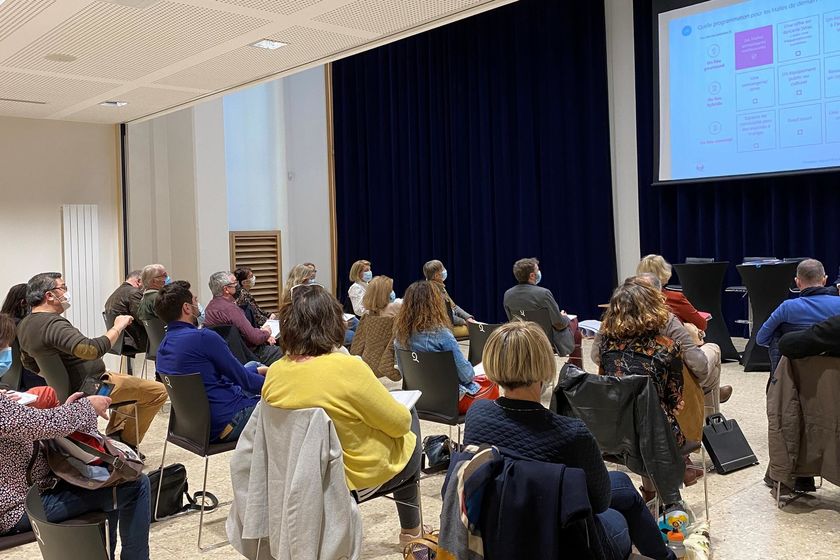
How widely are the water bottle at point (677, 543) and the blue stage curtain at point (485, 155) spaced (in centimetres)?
729

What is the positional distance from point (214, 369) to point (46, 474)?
1105 millimetres

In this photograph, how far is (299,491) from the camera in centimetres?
255

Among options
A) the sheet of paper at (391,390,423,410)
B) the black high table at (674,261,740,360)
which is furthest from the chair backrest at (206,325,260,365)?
the black high table at (674,261,740,360)

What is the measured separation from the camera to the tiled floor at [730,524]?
3332mm

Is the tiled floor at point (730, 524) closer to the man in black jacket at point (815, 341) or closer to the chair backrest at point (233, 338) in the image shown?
the man in black jacket at point (815, 341)

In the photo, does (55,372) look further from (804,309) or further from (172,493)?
(804,309)

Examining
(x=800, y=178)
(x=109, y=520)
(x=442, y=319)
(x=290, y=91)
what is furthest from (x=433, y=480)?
(x=290, y=91)

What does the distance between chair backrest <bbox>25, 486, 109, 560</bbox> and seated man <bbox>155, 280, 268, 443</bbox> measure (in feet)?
5.03

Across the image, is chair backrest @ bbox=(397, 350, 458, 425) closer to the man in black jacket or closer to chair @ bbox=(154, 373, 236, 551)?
chair @ bbox=(154, 373, 236, 551)

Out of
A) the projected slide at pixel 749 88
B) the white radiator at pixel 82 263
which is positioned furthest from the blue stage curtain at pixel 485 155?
the white radiator at pixel 82 263

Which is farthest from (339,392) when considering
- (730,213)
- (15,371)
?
(730,213)

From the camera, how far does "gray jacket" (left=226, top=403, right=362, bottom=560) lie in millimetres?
2549

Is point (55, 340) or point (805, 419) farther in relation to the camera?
point (55, 340)

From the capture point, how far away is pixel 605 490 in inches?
83.4
